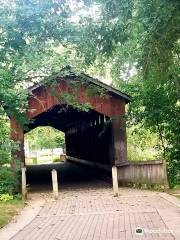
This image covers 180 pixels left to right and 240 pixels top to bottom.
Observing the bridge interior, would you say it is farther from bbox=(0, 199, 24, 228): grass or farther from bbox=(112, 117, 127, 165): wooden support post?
bbox=(0, 199, 24, 228): grass

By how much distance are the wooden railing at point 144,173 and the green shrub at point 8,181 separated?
4.62 m

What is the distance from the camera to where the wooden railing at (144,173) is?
57.5ft

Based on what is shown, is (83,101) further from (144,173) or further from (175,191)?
(175,191)

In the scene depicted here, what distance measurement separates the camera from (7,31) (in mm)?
9203

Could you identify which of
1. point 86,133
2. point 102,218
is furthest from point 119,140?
point 86,133

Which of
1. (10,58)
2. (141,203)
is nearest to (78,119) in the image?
(141,203)

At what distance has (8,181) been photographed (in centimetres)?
1667

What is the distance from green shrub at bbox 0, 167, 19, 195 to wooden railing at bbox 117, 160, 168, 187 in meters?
4.62

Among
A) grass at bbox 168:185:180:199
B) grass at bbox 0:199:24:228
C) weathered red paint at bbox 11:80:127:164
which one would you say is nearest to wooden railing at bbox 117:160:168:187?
grass at bbox 168:185:180:199

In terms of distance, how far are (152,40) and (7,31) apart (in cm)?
276

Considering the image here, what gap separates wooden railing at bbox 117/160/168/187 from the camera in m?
17.5

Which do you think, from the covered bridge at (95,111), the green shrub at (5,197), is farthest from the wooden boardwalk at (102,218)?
the covered bridge at (95,111)

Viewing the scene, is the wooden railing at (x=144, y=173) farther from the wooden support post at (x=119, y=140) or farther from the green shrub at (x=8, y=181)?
the green shrub at (x=8, y=181)

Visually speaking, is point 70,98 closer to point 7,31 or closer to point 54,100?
point 7,31
